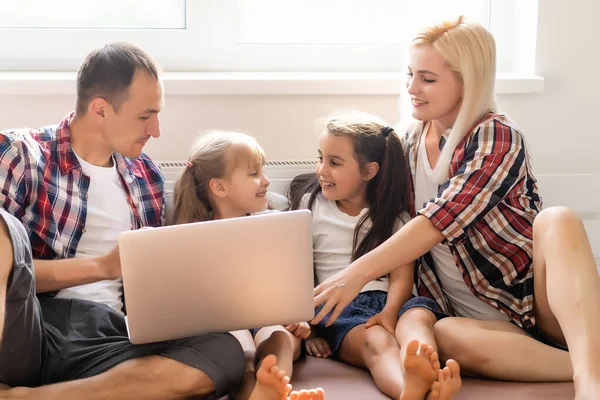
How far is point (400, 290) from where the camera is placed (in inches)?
73.7

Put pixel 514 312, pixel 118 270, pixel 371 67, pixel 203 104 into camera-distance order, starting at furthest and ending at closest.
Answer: pixel 371 67 → pixel 203 104 → pixel 514 312 → pixel 118 270

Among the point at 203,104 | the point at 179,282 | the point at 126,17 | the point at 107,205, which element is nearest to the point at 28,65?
the point at 126,17

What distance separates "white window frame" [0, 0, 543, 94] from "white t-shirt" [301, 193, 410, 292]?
41cm

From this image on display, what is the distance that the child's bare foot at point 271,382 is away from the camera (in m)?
1.47

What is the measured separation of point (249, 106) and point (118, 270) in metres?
0.73

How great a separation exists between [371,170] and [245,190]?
0.30m

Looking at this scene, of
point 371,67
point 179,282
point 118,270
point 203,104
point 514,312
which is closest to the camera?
point 179,282

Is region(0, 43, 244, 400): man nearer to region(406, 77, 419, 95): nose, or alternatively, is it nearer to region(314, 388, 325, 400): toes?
region(314, 388, 325, 400): toes

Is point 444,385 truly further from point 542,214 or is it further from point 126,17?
point 126,17

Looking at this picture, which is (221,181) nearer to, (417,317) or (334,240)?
(334,240)

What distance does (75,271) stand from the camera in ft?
5.46

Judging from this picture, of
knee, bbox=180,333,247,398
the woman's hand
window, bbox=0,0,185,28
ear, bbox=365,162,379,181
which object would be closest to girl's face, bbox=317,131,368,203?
ear, bbox=365,162,379,181

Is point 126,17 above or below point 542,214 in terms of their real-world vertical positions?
above

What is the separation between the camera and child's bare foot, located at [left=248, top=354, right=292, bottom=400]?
4.83ft
